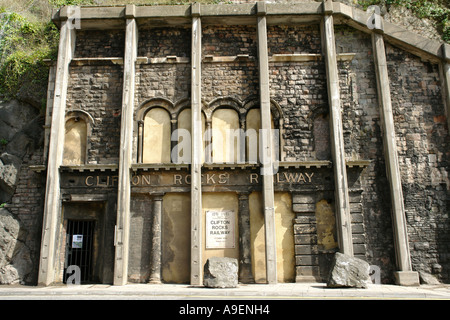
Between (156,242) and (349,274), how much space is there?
600 centimetres

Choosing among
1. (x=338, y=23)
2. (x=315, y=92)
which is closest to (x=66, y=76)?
(x=315, y=92)

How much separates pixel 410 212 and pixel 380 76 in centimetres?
475

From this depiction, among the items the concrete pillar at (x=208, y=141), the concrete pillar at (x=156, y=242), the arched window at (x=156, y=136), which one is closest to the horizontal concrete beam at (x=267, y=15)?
the arched window at (x=156, y=136)

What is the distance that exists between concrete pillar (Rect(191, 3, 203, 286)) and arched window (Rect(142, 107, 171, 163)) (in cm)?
114

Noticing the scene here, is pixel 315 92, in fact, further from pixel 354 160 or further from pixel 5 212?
pixel 5 212

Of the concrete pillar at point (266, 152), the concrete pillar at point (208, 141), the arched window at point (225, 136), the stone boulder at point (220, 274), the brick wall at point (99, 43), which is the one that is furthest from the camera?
the brick wall at point (99, 43)

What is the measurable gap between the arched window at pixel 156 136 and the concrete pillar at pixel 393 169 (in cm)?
740

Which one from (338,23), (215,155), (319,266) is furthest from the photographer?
(338,23)

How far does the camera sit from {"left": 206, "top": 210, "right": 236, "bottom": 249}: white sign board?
13016 millimetres

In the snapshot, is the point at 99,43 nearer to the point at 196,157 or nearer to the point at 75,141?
the point at 75,141

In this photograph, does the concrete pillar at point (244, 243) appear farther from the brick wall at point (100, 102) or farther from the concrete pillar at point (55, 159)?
the concrete pillar at point (55, 159)

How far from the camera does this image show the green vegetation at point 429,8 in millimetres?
16578

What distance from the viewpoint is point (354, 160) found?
13422 millimetres

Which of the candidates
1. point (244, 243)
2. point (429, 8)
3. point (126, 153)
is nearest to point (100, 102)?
point (126, 153)
